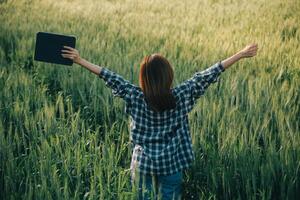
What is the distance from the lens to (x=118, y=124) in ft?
7.93

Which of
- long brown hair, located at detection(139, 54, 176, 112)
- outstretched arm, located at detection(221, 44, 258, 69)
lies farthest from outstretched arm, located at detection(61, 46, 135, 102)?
outstretched arm, located at detection(221, 44, 258, 69)

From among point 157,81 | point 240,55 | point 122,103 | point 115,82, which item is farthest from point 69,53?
point 122,103

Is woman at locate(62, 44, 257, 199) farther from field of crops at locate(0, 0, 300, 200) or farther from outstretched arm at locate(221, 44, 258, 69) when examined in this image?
field of crops at locate(0, 0, 300, 200)

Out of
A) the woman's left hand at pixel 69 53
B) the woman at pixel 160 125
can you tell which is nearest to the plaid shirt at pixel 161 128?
the woman at pixel 160 125

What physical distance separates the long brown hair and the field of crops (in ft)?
1.04

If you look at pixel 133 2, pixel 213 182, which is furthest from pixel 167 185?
pixel 133 2

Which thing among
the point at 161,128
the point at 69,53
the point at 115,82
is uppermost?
the point at 69,53

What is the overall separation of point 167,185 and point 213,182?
191 mm

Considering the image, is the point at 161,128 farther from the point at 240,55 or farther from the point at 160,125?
the point at 240,55

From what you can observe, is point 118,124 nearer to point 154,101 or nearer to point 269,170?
point 154,101

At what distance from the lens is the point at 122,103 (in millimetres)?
2629

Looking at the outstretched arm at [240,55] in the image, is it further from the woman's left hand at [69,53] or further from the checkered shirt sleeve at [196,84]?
the woman's left hand at [69,53]

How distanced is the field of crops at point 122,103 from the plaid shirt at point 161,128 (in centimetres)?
14

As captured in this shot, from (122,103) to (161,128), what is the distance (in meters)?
0.84
